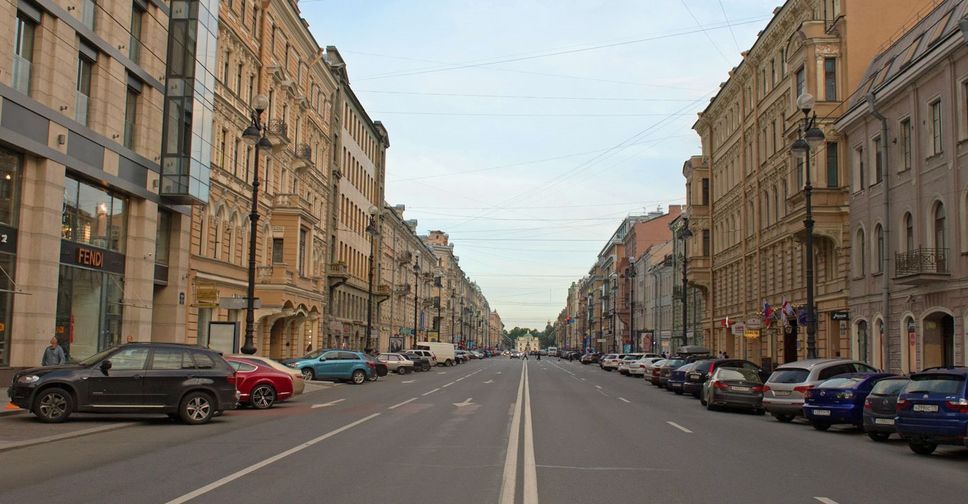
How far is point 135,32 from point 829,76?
28680 mm

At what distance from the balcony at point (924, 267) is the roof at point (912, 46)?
6.41 meters

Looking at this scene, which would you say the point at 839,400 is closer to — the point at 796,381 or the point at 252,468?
the point at 796,381

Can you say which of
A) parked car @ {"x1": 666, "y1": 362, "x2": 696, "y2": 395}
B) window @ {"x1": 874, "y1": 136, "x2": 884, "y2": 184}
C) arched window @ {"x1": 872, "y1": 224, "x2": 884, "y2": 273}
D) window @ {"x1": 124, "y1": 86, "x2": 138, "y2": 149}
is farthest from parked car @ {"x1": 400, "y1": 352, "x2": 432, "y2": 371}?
window @ {"x1": 874, "y1": 136, "x2": 884, "y2": 184}

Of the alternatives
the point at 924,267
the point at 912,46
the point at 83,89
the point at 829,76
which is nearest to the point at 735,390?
the point at 924,267

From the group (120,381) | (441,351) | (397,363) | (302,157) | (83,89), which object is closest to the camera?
(120,381)

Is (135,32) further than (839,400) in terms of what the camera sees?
Yes

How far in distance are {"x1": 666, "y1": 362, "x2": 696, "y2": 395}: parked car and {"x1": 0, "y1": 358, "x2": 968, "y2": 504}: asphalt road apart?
13203 millimetres

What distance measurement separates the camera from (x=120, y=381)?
16.9 metres

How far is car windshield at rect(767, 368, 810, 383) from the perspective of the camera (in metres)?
21.8

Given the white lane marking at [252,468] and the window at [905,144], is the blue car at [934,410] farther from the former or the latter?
the window at [905,144]

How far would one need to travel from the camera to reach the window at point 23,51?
22.7 m

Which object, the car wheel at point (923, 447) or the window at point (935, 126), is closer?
the car wheel at point (923, 447)

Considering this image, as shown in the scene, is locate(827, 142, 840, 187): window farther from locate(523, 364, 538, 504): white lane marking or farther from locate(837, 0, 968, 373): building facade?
locate(523, 364, 538, 504): white lane marking

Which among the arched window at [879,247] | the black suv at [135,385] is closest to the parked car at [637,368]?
the arched window at [879,247]
